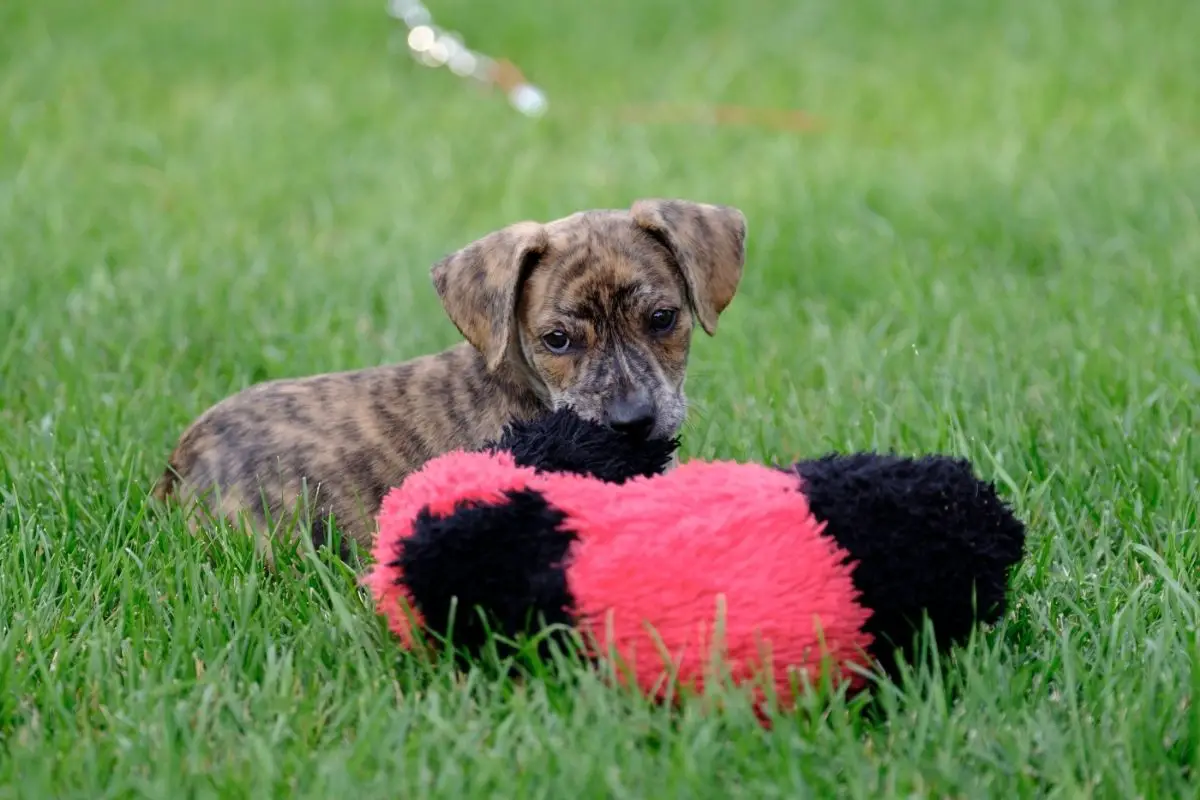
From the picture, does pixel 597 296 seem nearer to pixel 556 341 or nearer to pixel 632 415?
pixel 556 341

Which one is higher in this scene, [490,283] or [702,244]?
[702,244]

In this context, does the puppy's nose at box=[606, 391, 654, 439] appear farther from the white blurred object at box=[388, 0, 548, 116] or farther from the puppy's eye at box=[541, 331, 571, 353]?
the white blurred object at box=[388, 0, 548, 116]

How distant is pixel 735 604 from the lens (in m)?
3.05

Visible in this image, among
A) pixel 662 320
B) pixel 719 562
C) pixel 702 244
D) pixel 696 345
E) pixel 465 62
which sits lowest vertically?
pixel 696 345

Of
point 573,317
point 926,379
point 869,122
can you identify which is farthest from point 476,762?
point 869,122

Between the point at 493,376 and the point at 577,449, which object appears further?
the point at 493,376

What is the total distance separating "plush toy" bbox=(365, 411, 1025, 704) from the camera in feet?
10.1

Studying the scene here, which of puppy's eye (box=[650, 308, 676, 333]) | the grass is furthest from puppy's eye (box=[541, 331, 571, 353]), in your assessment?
the grass

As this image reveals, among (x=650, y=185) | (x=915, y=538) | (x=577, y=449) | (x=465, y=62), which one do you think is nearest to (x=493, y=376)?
(x=577, y=449)

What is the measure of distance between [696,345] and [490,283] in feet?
5.81

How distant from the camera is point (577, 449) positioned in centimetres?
348

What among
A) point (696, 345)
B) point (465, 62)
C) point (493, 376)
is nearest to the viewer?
point (493, 376)

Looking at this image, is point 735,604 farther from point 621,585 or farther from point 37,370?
point 37,370

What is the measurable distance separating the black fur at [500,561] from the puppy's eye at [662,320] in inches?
52.0
